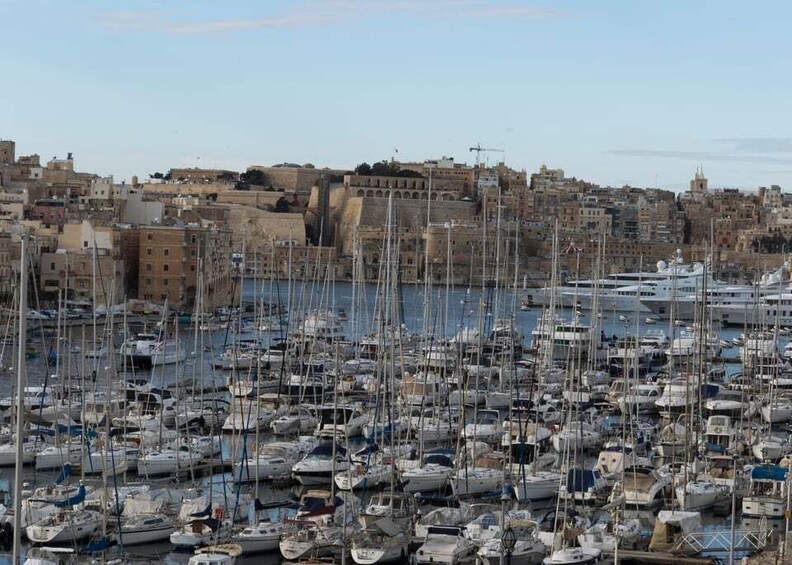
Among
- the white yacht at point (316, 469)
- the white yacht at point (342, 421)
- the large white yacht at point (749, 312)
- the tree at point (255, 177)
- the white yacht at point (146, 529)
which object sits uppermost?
the tree at point (255, 177)

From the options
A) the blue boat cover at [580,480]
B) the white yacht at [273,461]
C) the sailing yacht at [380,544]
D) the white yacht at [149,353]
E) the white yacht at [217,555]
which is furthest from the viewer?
the white yacht at [149,353]

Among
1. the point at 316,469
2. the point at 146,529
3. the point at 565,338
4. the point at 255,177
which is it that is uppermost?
the point at 255,177

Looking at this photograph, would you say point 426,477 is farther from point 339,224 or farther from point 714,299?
point 339,224

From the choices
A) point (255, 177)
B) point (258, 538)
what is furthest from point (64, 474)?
point (255, 177)

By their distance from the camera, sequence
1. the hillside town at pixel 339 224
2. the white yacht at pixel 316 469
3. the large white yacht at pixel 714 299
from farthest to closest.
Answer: the large white yacht at pixel 714 299 < the hillside town at pixel 339 224 < the white yacht at pixel 316 469

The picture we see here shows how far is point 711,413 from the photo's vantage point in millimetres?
23812

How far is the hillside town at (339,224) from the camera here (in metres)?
43.5

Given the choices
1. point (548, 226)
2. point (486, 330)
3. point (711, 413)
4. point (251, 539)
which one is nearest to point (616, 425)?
point (711, 413)

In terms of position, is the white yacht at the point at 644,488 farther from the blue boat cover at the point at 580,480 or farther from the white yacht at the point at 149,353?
the white yacht at the point at 149,353

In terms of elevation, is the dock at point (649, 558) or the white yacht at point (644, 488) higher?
the white yacht at point (644, 488)

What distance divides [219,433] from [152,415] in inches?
62.7

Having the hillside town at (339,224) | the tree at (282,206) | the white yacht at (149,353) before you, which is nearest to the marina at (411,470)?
the white yacht at (149,353)

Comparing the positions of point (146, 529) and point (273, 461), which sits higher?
point (273, 461)

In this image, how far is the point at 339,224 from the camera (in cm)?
7919
